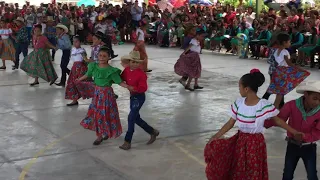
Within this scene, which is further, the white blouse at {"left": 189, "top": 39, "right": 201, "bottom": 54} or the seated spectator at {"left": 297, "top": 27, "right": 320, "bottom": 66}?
the seated spectator at {"left": 297, "top": 27, "right": 320, "bottom": 66}

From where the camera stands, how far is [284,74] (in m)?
9.16

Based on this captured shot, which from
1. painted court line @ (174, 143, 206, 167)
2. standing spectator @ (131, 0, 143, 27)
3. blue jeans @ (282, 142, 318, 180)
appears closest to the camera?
blue jeans @ (282, 142, 318, 180)

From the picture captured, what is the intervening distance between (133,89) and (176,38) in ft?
49.4

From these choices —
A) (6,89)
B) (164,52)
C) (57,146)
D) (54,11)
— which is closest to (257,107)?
(57,146)

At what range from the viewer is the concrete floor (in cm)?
676

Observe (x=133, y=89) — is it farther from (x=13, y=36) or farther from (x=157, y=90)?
(x=13, y=36)

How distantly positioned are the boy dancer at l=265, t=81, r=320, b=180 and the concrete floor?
4.74 ft

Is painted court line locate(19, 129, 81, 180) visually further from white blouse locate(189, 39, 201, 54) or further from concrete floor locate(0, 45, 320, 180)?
white blouse locate(189, 39, 201, 54)

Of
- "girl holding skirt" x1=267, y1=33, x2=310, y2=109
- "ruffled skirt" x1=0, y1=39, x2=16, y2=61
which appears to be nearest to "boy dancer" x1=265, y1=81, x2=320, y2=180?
"girl holding skirt" x1=267, y1=33, x2=310, y2=109

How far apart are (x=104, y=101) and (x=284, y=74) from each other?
3.28 metres

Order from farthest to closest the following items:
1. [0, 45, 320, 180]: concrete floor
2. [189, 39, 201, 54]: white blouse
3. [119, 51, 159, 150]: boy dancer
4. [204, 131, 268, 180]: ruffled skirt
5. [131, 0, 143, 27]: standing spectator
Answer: [131, 0, 143, 27]: standing spectator < [189, 39, 201, 54]: white blouse < [119, 51, 159, 150]: boy dancer < [0, 45, 320, 180]: concrete floor < [204, 131, 268, 180]: ruffled skirt

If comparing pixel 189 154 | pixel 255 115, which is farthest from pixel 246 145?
pixel 189 154

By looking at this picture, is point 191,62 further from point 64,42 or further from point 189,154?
point 189,154

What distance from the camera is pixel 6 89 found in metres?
12.5
